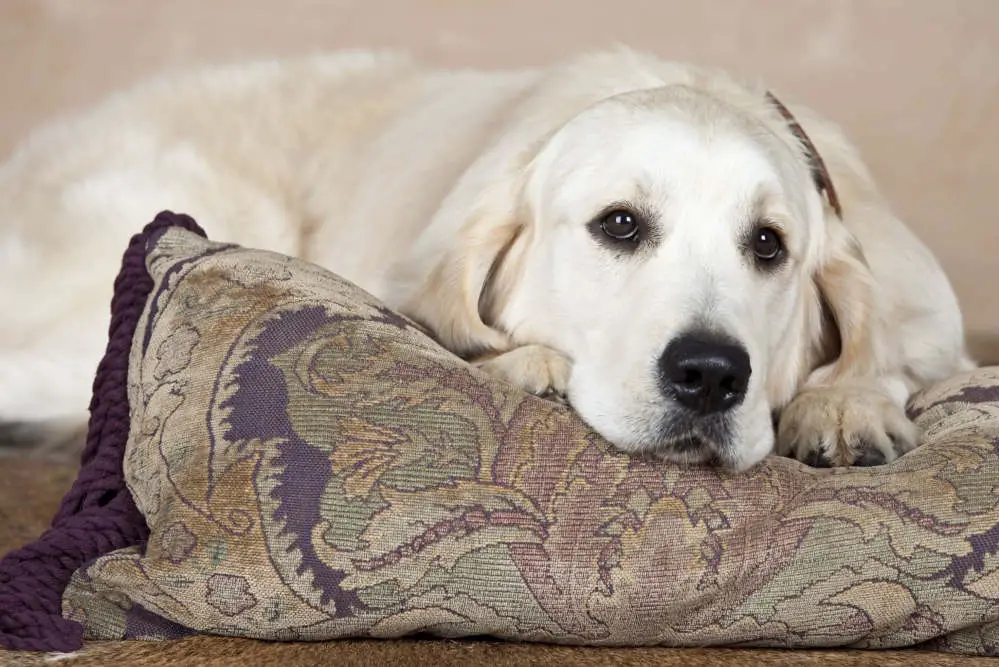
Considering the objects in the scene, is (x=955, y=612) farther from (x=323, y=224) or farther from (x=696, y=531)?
(x=323, y=224)

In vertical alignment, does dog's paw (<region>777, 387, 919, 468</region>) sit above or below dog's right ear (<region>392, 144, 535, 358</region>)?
below

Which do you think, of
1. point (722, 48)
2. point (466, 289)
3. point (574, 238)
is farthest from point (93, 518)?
point (722, 48)

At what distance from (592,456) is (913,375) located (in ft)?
4.05

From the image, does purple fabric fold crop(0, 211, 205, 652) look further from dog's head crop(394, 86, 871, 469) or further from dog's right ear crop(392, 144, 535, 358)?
dog's head crop(394, 86, 871, 469)

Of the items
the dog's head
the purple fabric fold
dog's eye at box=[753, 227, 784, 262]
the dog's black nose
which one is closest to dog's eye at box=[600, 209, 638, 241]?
the dog's head

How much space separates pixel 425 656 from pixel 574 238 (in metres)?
0.99

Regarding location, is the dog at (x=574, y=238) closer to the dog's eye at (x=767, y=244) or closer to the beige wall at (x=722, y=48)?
the dog's eye at (x=767, y=244)

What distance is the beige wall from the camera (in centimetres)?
457

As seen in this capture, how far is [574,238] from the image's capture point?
2.39 m

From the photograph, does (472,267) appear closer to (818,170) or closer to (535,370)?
(535,370)

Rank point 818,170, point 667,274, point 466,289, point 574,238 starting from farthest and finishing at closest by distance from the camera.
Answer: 1. point 818,170
2. point 466,289
3. point 574,238
4. point 667,274

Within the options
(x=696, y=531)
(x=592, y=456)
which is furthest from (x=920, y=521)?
(x=592, y=456)

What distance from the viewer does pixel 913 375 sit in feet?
9.05

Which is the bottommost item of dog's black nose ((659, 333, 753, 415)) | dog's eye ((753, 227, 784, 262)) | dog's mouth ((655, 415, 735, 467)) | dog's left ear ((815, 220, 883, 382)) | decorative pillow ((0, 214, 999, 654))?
decorative pillow ((0, 214, 999, 654))
